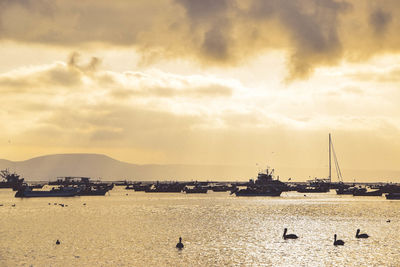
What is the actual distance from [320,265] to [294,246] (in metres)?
11.3

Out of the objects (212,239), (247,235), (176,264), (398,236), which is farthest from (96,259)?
(398,236)

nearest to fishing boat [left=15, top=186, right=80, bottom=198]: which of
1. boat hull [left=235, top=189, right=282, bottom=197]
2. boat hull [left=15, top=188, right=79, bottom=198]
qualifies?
boat hull [left=15, top=188, right=79, bottom=198]

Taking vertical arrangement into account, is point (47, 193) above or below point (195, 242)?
above

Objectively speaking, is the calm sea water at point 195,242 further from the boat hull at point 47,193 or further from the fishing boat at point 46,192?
the fishing boat at point 46,192

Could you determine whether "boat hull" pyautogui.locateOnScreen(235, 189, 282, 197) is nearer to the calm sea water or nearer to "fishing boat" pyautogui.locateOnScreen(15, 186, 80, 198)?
"fishing boat" pyautogui.locateOnScreen(15, 186, 80, 198)

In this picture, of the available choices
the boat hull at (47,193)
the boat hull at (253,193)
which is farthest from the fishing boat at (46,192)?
the boat hull at (253,193)

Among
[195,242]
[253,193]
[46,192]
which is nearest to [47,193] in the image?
[46,192]

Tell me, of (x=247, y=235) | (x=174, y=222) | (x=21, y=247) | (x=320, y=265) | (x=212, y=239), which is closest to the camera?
(x=320, y=265)

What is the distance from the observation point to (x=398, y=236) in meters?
66.0

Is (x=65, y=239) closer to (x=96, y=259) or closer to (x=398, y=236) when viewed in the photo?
(x=96, y=259)

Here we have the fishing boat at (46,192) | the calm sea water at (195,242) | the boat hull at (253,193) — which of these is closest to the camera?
the calm sea water at (195,242)

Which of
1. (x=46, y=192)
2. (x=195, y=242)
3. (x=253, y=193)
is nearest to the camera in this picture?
(x=195, y=242)

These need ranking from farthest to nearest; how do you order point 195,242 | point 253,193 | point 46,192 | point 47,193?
point 253,193, point 46,192, point 47,193, point 195,242

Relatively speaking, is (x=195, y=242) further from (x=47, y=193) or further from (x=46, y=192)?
(x=46, y=192)
